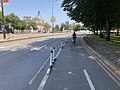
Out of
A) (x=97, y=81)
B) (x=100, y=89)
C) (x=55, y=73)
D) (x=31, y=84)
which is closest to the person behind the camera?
(x=100, y=89)

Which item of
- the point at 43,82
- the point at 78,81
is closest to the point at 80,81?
the point at 78,81

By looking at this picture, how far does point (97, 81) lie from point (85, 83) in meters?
0.64

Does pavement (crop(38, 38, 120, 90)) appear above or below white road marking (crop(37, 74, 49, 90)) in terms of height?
below

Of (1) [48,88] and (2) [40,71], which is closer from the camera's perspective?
(1) [48,88]

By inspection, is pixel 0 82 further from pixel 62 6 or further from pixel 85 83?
pixel 62 6

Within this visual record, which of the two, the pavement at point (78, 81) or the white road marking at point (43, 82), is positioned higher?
the white road marking at point (43, 82)

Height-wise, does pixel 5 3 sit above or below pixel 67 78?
above

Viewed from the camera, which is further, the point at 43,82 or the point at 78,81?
the point at 78,81

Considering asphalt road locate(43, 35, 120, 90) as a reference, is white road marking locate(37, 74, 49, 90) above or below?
above

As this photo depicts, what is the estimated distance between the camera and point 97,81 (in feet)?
35.6

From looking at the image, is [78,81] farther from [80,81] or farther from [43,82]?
[43,82]

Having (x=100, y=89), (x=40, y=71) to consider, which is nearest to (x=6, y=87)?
(x=100, y=89)

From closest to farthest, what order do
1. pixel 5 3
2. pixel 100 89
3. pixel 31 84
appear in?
pixel 100 89 → pixel 31 84 → pixel 5 3

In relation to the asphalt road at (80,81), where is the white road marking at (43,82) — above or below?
above
